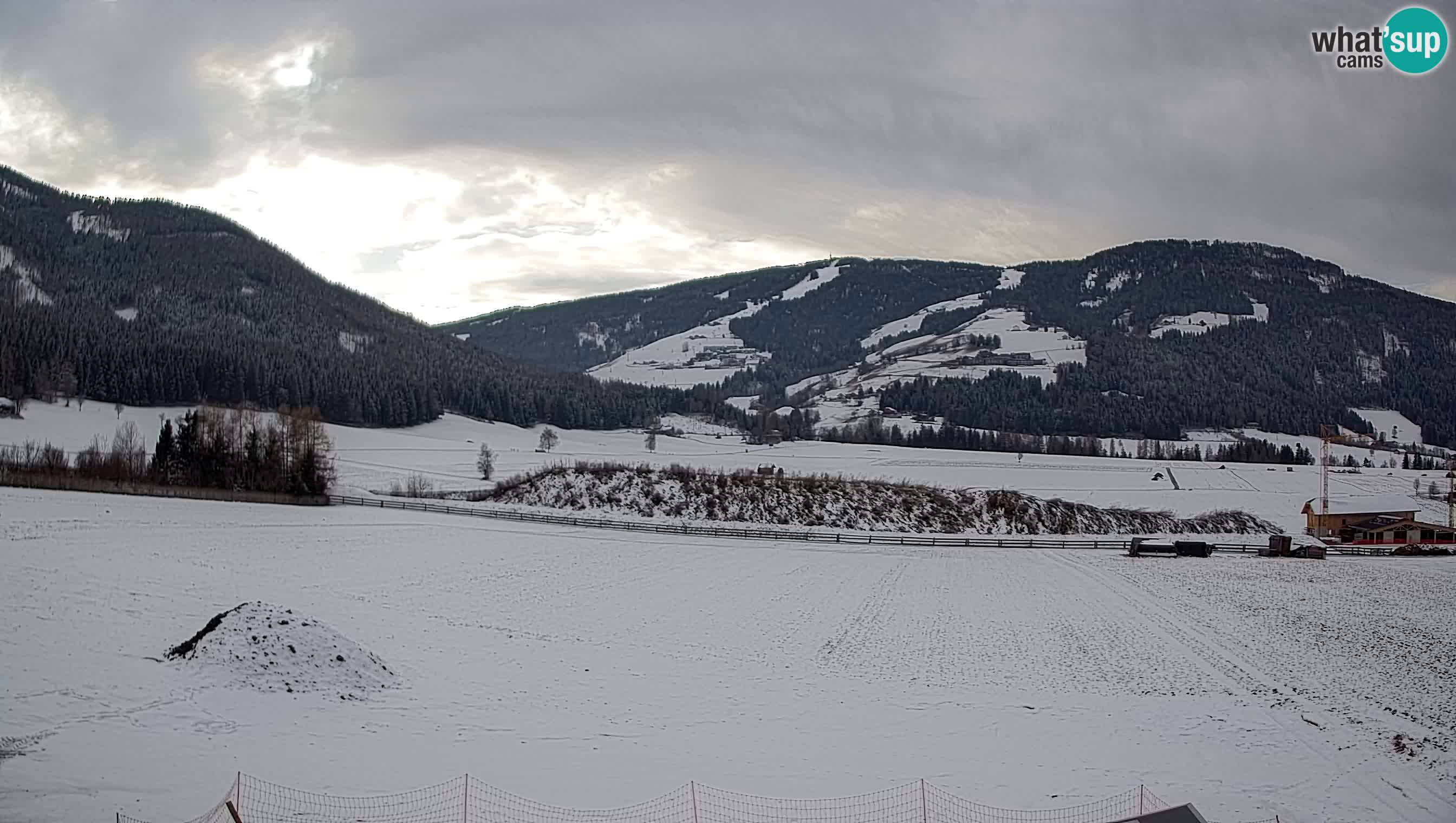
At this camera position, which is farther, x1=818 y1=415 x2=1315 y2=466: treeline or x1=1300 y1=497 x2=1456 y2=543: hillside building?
x1=818 y1=415 x2=1315 y2=466: treeline

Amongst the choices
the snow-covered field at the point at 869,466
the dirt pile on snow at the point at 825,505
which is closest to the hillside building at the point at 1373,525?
the snow-covered field at the point at 869,466

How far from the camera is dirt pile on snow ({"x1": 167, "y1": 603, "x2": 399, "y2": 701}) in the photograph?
19547mm

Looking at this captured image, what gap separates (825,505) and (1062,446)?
78.1 meters

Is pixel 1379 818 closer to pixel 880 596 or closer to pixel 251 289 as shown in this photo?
pixel 880 596

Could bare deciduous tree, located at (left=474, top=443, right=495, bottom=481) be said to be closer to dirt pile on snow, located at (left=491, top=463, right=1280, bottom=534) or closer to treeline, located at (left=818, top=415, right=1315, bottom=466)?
dirt pile on snow, located at (left=491, top=463, right=1280, bottom=534)

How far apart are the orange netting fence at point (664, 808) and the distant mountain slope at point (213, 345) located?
104m

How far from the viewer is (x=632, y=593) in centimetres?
3628

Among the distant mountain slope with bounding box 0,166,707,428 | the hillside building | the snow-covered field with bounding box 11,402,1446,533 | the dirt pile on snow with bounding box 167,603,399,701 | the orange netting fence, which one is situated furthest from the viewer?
the distant mountain slope with bounding box 0,166,707,428

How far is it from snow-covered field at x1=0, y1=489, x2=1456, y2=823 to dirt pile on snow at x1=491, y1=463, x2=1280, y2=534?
Answer: 2664 cm

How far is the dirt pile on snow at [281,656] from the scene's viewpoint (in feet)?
64.1

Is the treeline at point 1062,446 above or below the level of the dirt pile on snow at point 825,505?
above

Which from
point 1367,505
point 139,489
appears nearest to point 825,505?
point 1367,505

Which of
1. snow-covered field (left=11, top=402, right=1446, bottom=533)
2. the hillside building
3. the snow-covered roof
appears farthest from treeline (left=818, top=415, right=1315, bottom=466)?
the hillside building

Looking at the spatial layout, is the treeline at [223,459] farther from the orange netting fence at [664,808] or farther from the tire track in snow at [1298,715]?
the orange netting fence at [664,808]
